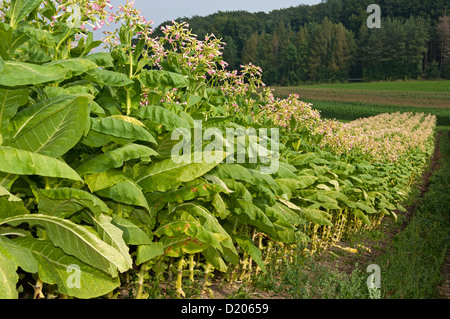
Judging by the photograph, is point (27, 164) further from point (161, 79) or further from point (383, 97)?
point (383, 97)

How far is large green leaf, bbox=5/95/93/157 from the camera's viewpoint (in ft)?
7.67

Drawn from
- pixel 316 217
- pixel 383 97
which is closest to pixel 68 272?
pixel 316 217

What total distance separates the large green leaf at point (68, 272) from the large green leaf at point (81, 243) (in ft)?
0.53

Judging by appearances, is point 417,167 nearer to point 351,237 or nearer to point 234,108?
point 351,237

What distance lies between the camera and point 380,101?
55.1 m

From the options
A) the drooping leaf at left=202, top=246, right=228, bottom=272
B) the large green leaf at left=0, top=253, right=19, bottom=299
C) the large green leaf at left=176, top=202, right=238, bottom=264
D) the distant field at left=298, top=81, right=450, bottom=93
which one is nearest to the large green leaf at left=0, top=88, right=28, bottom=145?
the large green leaf at left=0, top=253, right=19, bottom=299

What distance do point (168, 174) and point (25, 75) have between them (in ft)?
3.55

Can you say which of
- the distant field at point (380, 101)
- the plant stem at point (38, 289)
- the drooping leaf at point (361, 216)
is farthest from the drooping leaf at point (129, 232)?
the distant field at point (380, 101)

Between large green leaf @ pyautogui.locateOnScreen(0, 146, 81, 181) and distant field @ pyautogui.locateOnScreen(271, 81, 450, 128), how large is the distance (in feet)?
137

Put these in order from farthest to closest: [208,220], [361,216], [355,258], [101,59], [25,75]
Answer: [361,216] → [355,258] → [208,220] → [101,59] → [25,75]

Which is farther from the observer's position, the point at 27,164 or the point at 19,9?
the point at 19,9

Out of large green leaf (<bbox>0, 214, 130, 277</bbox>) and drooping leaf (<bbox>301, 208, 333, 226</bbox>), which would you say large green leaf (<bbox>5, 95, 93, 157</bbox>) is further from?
drooping leaf (<bbox>301, 208, 333, 226</bbox>)
